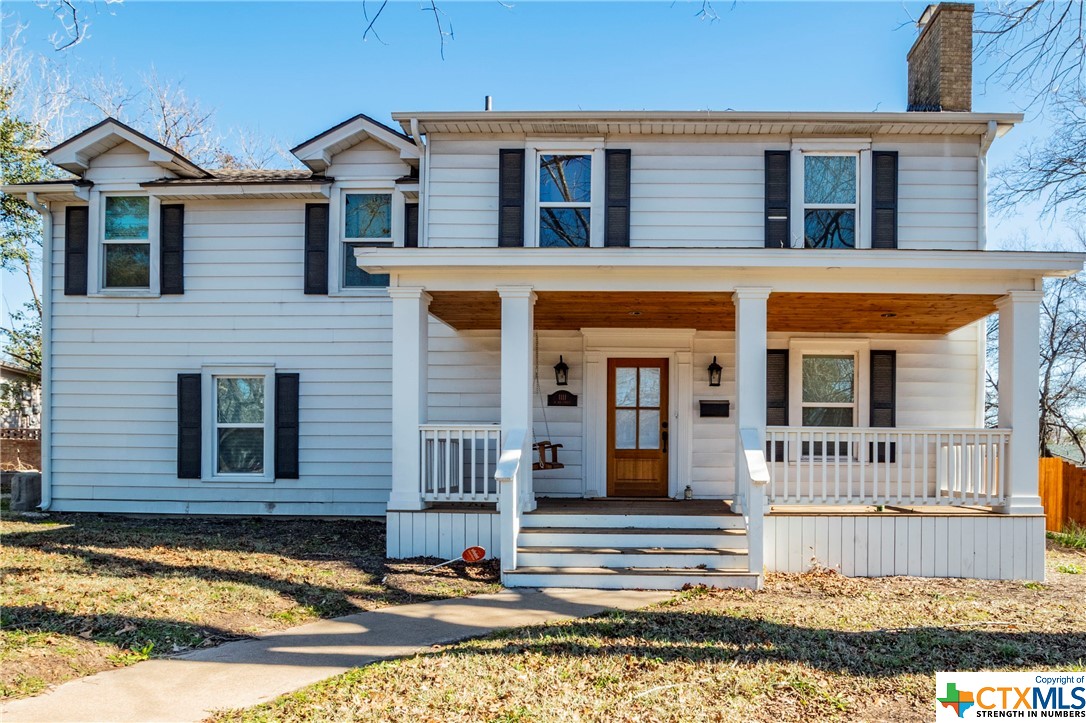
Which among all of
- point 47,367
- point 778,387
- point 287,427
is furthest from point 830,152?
point 47,367

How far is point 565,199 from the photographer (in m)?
9.71

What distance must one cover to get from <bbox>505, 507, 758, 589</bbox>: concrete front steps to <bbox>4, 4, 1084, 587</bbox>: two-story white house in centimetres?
3

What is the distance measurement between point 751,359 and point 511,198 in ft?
12.5

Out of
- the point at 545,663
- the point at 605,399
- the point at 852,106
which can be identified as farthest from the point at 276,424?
the point at 852,106

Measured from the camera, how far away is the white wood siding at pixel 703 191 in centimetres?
954

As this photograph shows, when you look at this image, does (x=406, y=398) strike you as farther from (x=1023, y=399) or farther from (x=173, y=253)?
(x=1023, y=399)

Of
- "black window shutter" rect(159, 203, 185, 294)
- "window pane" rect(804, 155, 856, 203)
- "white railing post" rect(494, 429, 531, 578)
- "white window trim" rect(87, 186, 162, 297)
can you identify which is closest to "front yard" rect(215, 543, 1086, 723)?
"white railing post" rect(494, 429, 531, 578)

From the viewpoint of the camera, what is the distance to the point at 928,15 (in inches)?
405

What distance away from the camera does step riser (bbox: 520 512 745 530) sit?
757cm

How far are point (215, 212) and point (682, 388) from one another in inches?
273

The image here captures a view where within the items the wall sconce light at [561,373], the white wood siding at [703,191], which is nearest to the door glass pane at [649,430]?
the wall sconce light at [561,373]

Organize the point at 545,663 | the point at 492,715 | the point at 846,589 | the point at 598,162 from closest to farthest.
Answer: the point at 492,715 < the point at 545,663 < the point at 846,589 < the point at 598,162

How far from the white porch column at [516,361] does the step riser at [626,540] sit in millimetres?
444

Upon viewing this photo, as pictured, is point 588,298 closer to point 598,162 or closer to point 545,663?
Answer: point 598,162
